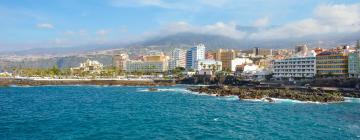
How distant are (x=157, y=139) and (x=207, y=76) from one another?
334ft

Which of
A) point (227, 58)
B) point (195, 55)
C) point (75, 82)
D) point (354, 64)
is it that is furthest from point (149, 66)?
point (354, 64)

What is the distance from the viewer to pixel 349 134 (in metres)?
30.2

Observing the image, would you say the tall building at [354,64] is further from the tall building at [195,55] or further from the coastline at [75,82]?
the tall building at [195,55]

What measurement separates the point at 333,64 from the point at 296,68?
→ 10740 millimetres

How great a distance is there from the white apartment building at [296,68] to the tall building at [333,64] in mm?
1989

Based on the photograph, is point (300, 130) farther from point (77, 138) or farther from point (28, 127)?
point (28, 127)

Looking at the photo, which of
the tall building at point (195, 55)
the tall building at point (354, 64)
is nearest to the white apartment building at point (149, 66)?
the tall building at point (195, 55)

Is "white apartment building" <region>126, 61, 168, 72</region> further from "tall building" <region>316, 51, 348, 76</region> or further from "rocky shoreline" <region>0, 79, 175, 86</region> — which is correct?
"tall building" <region>316, 51, 348, 76</region>

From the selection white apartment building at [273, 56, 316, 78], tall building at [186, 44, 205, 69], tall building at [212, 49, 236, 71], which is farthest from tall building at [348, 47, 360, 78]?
tall building at [186, 44, 205, 69]

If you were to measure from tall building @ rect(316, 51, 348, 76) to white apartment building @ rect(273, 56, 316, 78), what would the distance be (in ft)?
6.53

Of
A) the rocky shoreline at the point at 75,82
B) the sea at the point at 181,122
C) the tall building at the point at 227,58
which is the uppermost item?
the tall building at the point at 227,58

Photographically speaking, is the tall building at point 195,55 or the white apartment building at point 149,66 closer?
the tall building at point 195,55

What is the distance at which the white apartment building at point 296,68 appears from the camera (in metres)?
101

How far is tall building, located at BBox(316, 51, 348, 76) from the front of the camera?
9462cm
